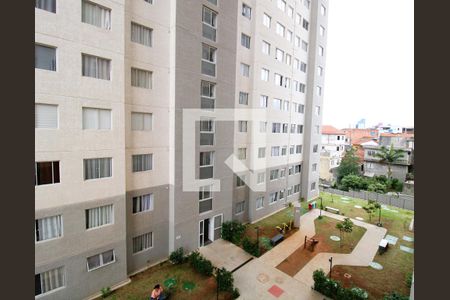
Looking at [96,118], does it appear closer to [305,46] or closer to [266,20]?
[266,20]

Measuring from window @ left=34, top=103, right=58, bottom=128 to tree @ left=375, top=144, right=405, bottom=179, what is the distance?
4724 cm

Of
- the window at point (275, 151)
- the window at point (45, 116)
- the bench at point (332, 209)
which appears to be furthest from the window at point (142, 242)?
the bench at point (332, 209)

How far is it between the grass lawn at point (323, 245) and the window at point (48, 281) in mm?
12703

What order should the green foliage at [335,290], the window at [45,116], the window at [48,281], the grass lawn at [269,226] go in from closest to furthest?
the window at [45,116] < the window at [48,281] < the green foliage at [335,290] < the grass lawn at [269,226]

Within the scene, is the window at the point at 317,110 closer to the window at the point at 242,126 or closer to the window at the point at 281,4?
the window at the point at 281,4

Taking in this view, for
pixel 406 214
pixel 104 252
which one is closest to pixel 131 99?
pixel 104 252

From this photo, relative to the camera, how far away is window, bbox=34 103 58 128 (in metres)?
9.92

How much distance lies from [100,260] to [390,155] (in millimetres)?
45677

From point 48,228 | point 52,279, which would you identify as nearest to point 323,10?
point 48,228

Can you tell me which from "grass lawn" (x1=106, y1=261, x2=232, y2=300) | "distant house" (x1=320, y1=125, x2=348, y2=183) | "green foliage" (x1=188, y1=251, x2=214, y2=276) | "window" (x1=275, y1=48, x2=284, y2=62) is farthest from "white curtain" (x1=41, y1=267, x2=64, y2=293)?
"distant house" (x1=320, y1=125, x2=348, y2=183)

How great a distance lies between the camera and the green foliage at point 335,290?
1165 centimetres

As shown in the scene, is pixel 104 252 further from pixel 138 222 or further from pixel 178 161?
pixel 178 161

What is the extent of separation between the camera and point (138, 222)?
14.0 meters

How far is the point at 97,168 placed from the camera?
11.9 meters
